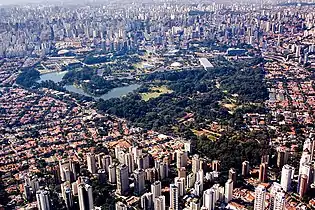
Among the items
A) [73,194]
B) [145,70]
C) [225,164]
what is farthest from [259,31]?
[73,194]

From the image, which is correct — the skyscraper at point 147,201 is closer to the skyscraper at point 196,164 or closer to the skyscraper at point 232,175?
the skyscraper at point 196,164

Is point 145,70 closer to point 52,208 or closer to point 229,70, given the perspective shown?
point 229,70

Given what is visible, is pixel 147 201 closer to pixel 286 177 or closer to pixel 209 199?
pixel 209 199

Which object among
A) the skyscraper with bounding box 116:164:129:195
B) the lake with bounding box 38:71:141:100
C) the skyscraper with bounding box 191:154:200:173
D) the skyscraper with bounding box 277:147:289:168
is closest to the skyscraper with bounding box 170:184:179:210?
the skyscraper with bounding box 116:164:129:195

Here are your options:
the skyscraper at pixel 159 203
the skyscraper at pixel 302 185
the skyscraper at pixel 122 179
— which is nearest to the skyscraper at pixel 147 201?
the skyscraper at pixel 159 203

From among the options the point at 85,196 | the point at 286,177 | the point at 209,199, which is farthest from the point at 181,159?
the point at 85,196
